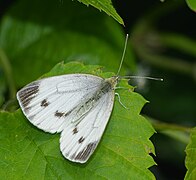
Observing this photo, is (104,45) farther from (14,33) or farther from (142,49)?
(142,49)

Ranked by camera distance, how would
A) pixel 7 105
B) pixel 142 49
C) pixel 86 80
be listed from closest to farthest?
Result: 1. pixel 86 80
2. pixel 7 105
3. pixel 142 49

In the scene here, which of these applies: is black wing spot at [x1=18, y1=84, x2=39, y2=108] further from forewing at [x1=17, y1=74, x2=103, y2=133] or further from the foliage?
the foliage

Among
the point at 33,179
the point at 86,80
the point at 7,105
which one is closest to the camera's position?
the point at 33,179

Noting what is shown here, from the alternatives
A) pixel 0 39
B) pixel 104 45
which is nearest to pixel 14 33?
pixel 0 39

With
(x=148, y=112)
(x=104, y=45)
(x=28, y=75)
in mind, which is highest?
(x=104, y=45)

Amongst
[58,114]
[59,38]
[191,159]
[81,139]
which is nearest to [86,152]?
[81,139]

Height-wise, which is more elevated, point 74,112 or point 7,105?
point 74,112

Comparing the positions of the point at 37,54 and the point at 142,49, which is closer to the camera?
the point at 37,54
